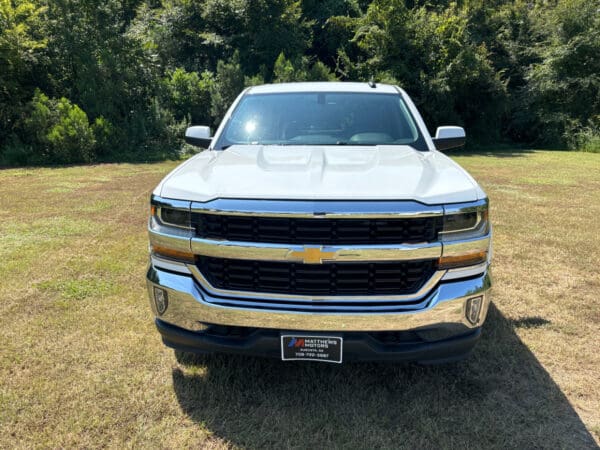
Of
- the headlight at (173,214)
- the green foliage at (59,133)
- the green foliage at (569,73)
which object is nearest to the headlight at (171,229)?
the headlight at (173,214)

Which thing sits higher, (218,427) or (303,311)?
(303,311)

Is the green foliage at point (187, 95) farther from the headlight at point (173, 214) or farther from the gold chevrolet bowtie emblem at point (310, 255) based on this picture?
the gold chevrolet bowtie emblem at point (310, 255)

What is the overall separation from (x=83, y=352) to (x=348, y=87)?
121 inches

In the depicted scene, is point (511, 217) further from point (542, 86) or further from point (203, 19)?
point (203, 19)

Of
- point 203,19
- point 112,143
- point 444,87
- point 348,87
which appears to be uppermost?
point 203,19

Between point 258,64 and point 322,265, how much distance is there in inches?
751

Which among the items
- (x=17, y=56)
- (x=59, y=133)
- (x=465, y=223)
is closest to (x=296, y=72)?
(x=59, y=133)

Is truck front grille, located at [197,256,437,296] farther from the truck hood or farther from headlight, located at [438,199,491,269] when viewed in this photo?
the truck hood

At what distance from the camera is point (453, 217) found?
227 centimetres

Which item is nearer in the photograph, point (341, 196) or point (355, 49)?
point (341, 196)

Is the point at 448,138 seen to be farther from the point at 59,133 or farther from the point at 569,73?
the point at 569,73

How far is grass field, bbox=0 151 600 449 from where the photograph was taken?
237cm

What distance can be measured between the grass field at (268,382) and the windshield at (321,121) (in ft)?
5.39

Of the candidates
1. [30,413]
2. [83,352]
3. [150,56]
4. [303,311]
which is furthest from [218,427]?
[150,56]
